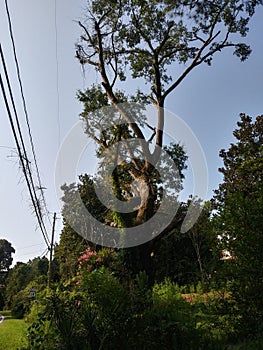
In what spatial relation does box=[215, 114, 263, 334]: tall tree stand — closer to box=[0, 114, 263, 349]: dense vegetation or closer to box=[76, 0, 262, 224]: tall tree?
box=[0, 114, 263, 349]: dense vegetation

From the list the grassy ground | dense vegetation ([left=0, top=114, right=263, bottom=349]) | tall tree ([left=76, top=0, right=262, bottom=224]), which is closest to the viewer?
dense vegetation ([left=0, top=114, right=263, bottom=349])

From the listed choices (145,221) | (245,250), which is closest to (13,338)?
(145,221)

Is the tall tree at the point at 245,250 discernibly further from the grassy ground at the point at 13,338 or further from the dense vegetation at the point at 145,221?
the grassy ground at the point at 13,338

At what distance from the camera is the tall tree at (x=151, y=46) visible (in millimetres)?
9836

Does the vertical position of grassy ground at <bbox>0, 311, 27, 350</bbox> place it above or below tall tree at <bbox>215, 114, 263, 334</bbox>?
below

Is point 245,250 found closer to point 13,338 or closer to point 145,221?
point 145,221

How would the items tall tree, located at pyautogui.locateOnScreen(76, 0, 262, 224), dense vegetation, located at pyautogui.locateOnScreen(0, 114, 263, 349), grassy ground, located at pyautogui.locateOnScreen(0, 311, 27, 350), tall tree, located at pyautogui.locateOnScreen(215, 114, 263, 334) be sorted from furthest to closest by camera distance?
tall tree, located at pyautogui.locateOnScreen(76, 0, 262, 224) < grassy ground, located at pyautogui.locateOnScreen(0, 311, 27, 350) < tall tree, located at pyautogui.locateOnScreen(215, 114, 263, 334) < dense vegetation, located at pyautogui.locateOnScreen(0, 114, 263, 349)

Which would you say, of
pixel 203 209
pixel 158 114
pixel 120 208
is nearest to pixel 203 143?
pixel 158 114

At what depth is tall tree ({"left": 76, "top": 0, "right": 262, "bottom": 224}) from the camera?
9836 mm

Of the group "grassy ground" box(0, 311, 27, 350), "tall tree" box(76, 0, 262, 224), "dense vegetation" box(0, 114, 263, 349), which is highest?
"tall tree" box(76, 0, 262, 224)

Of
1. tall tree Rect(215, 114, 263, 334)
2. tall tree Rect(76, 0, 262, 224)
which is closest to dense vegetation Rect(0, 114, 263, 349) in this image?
tall tree Rect(215, 114, 263, 334)

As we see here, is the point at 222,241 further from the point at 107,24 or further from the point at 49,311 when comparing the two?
the point at 107,24

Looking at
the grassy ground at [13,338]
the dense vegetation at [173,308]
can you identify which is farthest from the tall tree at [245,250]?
the grassy ground at [13,338]

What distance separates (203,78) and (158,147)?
273cm
